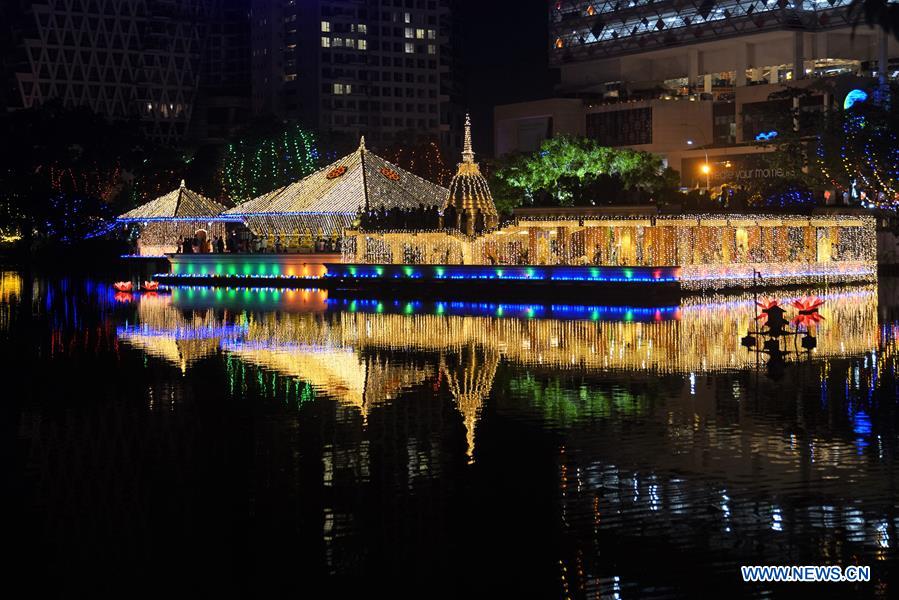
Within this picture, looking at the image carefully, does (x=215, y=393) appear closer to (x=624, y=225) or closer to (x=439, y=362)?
(x=439, y=362)

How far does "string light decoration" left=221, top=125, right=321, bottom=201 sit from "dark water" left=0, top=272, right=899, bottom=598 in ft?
202

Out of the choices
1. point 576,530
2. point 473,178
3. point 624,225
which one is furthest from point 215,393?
point 473,178

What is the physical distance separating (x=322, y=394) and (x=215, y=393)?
1.73m

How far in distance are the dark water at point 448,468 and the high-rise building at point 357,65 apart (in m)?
147

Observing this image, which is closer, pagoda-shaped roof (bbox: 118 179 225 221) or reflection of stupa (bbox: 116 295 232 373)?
reflection of stupa (bbox: 116 295 232 373)

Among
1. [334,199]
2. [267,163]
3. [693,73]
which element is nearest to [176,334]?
[334,199]

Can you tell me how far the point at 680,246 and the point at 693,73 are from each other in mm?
71763

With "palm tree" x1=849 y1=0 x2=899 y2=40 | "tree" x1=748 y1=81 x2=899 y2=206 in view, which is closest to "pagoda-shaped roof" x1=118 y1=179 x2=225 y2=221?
"tree" x1=748 y1=81 x2=899 y2=206

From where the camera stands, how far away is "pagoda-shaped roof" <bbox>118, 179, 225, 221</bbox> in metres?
69.4

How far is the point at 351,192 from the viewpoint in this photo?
58750 millimetres

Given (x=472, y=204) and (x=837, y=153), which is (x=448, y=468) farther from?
(x=837, y=153)

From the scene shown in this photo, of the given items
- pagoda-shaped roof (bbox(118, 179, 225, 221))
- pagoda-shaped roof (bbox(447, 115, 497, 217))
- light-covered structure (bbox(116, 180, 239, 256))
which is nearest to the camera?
pagoda-shaped roof (bbox(447, 115, 497, 217))

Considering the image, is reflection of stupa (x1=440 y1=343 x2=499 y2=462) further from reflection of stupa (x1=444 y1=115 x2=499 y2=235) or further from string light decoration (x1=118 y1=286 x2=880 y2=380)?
reflection of stupa (x1=444 y1=115 x2=499 y2=235)

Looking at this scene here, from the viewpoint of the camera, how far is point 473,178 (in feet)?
165
